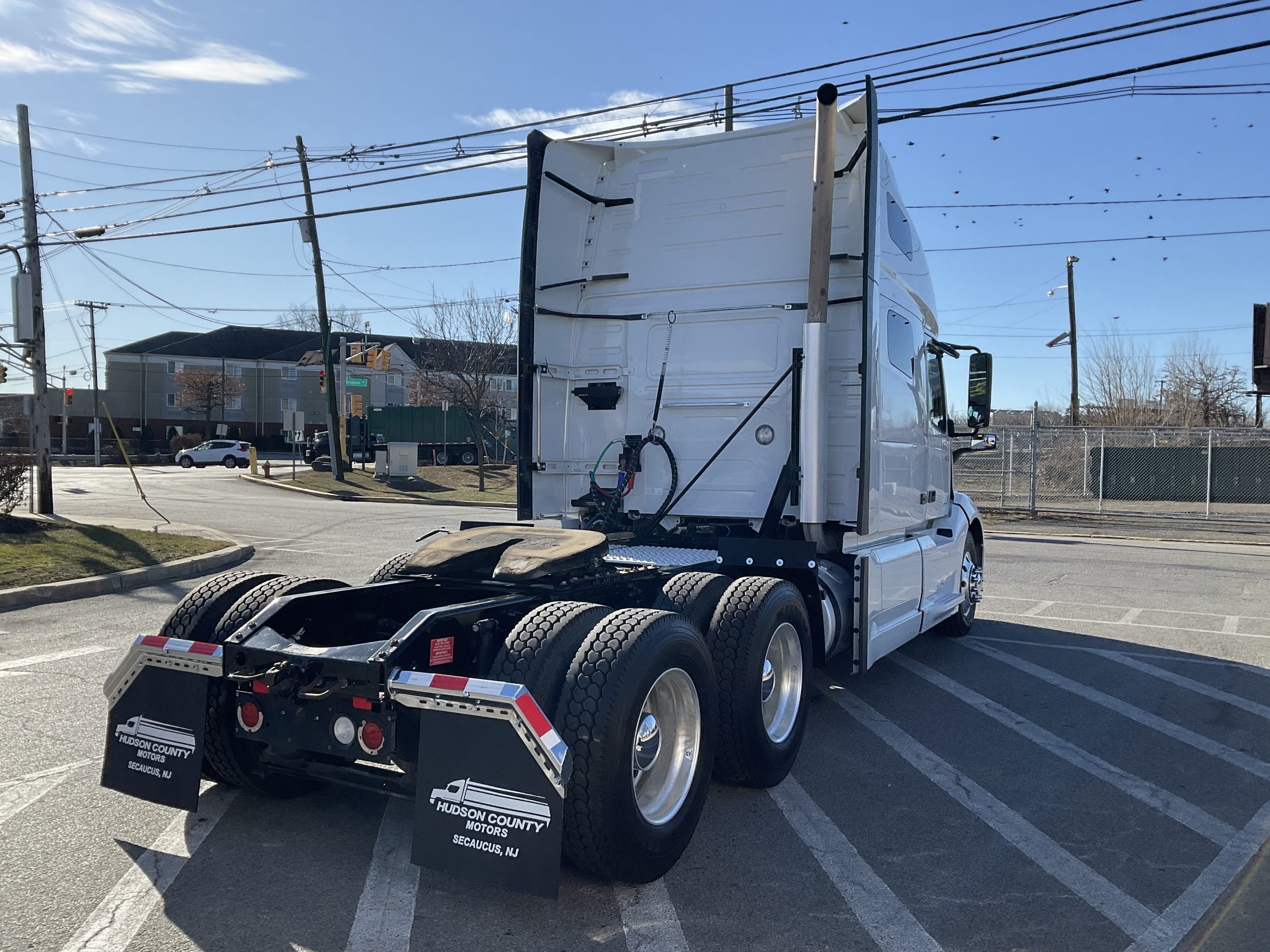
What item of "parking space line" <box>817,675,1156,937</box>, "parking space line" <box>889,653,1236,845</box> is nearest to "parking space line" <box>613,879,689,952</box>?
"parking space line" <box>817,675,1156,937</box>

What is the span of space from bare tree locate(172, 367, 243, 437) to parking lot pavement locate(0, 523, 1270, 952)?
67.1 meters

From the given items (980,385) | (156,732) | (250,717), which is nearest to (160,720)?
(156,732)

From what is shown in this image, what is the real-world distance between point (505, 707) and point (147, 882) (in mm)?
1612

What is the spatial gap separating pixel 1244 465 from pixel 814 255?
27.8 m

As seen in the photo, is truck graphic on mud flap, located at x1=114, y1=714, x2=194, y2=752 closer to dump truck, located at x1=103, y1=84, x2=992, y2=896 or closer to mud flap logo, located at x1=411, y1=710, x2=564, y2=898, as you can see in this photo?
dump truck, located at x1=103, y1=84, x2=992, y2=896

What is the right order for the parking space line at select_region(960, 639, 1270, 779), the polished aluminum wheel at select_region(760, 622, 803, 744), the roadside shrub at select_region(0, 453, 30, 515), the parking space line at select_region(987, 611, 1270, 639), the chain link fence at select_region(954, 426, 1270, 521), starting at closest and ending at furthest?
the polished aluminum wheel at select_region(760, 622, 803, 744) < the parking space line at select_region(960, 639, 1270, 779) < the parking space line at select_region(987, 611, 1270, 639) < the roadside shrub at select_region(0, 453, 30, 515) < the chain link fence at select_region(954, 426, 1270, 521)

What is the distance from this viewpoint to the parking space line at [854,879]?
3.23 meters

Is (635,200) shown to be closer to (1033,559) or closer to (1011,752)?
(1011,752)

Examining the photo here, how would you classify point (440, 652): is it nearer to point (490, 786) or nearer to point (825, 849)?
point (490, 786)

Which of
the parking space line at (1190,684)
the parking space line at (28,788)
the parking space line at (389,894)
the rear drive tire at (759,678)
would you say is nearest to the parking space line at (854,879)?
the rear drive tire at (759,678)

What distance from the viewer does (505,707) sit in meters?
3.09

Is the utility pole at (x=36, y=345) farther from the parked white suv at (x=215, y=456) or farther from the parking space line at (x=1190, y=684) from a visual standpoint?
the parked white suv at (x=215, y=456)

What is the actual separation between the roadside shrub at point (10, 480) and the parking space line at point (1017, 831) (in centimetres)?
1297

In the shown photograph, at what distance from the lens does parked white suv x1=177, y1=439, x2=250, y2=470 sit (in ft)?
160
